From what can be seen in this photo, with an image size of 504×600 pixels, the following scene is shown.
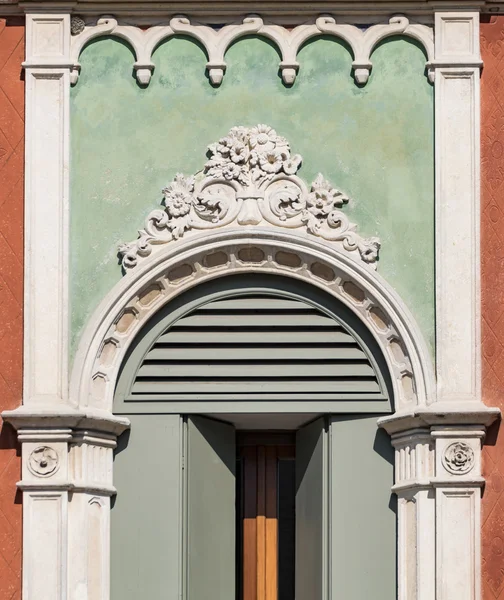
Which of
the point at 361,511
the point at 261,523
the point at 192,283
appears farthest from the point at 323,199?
the point at 261,523

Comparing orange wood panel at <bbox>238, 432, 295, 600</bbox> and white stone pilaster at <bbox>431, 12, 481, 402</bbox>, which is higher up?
white stone pilaster at <bbox>431, 12, 481, 402</bbox>

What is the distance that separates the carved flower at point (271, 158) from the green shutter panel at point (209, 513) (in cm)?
178

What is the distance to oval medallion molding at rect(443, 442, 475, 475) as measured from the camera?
1329 centimetres

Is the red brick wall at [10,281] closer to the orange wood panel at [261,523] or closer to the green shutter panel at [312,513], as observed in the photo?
the orange wood panel at [261,523]

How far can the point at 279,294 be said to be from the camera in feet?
45.5

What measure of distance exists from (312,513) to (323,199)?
2169 mm

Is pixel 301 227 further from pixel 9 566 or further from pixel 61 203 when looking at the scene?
pixel 9 566

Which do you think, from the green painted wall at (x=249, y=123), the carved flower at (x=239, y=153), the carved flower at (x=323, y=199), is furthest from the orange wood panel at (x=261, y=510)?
the carved flower at (x=239, y=153)

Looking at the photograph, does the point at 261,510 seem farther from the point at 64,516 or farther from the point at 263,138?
the point at 263,138

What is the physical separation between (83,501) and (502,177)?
3612 millimetres

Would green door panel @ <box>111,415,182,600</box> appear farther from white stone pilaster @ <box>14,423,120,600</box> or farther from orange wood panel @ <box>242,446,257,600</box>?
orange wood panel @ <box>242,446,257,600</box>

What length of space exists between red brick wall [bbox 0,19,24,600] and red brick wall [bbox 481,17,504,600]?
3.15 m

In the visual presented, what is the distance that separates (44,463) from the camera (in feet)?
43.8

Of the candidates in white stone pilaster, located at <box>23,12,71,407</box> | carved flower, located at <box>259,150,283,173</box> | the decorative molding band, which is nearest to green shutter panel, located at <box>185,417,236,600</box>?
white stone pilaster, located at <box>23,12,71,407</box>
